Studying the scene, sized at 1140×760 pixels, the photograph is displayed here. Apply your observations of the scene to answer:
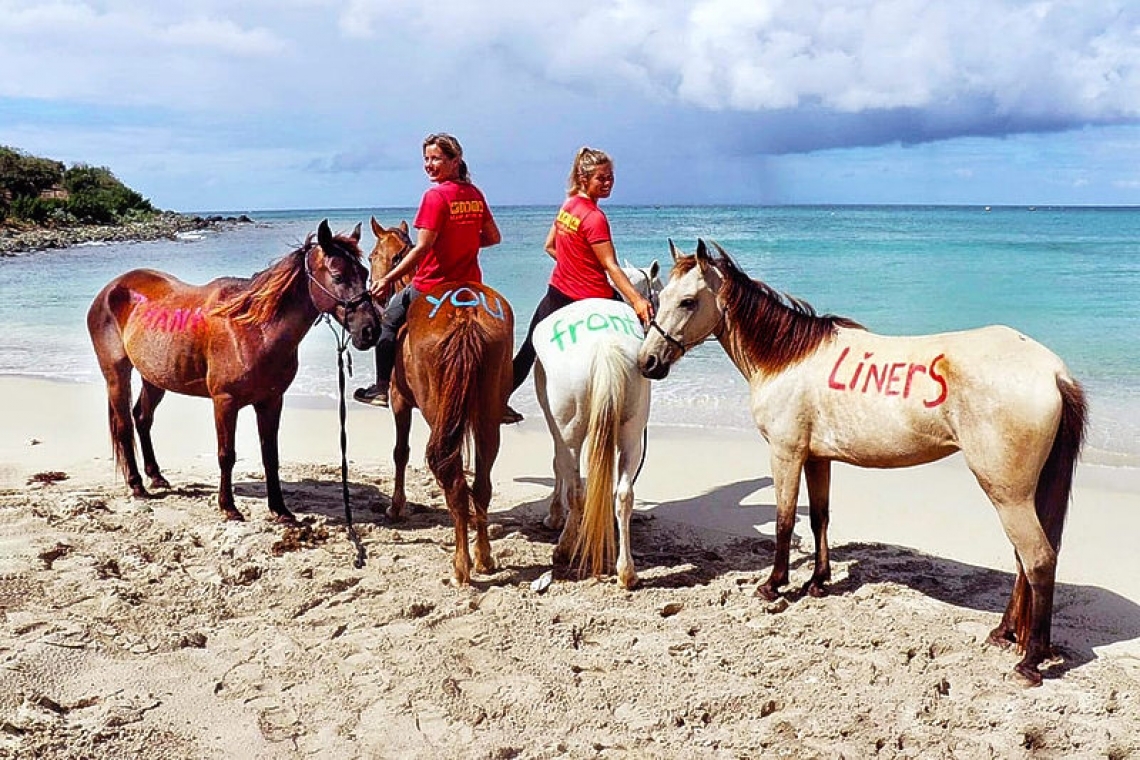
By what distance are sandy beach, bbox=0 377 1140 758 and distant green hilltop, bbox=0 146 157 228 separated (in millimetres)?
39994

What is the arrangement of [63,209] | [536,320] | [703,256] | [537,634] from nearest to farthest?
1. [537,634]
2. [703,256]
3. [536,320]
4. [63,209]

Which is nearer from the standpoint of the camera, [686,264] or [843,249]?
[686,264]

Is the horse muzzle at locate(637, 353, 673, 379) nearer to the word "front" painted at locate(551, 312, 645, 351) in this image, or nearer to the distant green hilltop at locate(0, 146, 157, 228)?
the word "front" painted at locate(551, 312, 645, 351)

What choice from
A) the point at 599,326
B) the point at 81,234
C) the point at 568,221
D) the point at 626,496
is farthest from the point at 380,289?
the point at 81,234

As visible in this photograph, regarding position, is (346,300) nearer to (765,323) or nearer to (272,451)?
(272,451)

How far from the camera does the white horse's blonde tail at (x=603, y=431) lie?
169 inches

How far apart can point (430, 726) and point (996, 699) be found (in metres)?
2.18

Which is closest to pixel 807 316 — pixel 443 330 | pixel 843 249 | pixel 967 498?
pixel 443 330

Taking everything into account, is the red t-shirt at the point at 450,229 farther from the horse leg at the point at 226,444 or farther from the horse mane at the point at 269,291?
the horse leg at the point at 226,444

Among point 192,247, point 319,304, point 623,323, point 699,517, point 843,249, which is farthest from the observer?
point 192,247

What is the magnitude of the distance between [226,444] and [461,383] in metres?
1.84

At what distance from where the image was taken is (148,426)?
6062 millimetres

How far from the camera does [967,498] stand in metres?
5.79

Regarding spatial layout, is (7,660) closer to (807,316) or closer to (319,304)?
(319,304)
